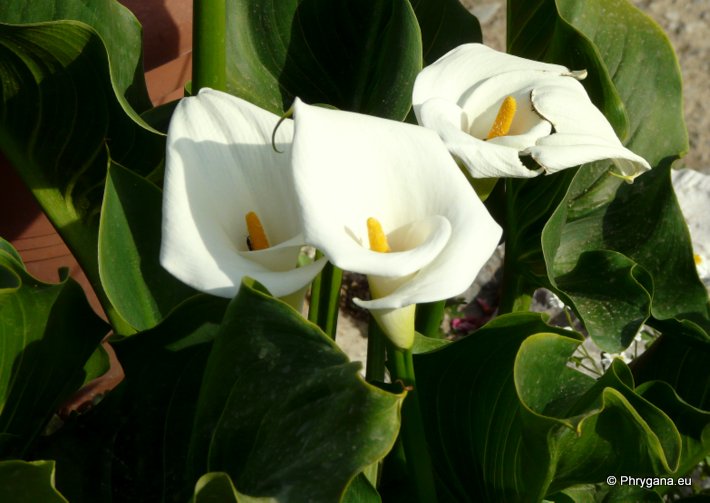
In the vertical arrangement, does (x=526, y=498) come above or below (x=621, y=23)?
below

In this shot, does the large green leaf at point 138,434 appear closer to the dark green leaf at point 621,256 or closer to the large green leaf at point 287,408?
the large green leaf at point 287,408

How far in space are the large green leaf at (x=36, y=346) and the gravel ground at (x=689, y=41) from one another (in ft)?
4.87

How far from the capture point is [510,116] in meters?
0.78

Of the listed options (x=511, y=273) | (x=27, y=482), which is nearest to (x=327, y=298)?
(x=511, y=273)

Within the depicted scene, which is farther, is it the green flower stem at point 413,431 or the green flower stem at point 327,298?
the green flower stem at point 327,298

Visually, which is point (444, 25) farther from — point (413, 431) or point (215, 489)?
point (215, 489)

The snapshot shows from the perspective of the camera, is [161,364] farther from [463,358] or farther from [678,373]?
[678,373]

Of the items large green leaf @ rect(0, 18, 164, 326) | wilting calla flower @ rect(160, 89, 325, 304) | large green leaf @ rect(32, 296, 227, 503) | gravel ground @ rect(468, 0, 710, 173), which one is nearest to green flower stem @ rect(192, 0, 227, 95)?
large green leaf @ rect(0, 18, 164, 326)

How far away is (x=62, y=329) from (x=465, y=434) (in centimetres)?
37

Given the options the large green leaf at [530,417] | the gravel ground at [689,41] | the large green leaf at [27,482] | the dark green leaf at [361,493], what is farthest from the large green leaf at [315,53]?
the gravel ground at [689,41]

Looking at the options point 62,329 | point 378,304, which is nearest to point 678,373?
point 378,304

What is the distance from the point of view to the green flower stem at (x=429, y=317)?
98cm

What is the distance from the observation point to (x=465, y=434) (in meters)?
0.84

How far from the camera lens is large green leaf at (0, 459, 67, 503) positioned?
570 millimetres
